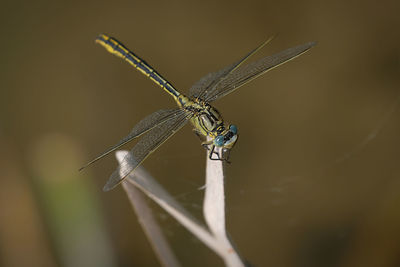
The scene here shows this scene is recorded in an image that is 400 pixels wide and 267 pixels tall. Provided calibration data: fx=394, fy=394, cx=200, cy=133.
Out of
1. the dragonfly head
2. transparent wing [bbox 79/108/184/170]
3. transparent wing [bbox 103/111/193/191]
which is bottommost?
the dragonfly head

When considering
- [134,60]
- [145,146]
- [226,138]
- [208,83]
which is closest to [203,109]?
[208,83]

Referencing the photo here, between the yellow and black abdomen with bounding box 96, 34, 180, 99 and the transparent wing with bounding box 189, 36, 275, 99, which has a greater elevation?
the yellow and black abdomen with bounding box 96, 34, 180, 99

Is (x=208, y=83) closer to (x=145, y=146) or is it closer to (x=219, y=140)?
(x=219, y=140)

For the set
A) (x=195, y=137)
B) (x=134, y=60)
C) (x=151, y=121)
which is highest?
(x=134, y=60)

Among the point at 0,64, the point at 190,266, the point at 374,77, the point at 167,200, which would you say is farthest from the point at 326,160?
the point at 0,64

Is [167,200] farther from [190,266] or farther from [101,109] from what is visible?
[101,109]

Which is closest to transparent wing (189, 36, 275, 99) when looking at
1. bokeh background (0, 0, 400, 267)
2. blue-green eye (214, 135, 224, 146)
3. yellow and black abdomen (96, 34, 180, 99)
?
yellow and black abdomen (96, 34, 180, 99)

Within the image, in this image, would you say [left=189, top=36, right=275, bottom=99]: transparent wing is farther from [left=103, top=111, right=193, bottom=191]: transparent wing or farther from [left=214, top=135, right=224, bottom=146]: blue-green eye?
[left=214, top=135, right=224, bottom=146]: blue-green eye

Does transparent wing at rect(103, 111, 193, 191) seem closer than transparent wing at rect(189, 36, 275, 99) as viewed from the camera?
Yes
